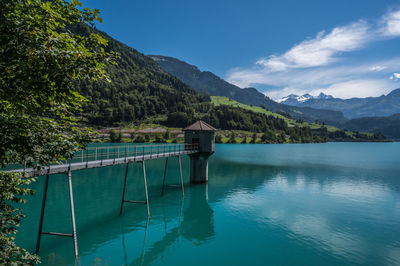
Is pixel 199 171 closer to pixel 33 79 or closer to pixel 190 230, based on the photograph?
pixel 190 230

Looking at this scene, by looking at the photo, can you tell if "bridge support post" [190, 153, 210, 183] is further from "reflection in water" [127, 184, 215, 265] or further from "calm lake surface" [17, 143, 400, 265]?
"reflection in water" [127, 184, 215, 265]

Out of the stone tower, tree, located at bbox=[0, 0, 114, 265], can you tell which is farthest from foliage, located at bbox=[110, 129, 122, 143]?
tree, located at bbox=[0, 0, 114, 265]

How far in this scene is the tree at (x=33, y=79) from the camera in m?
7.68

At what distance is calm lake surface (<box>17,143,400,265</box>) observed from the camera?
20.6 metres

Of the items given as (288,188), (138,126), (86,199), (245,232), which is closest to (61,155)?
(245,232)

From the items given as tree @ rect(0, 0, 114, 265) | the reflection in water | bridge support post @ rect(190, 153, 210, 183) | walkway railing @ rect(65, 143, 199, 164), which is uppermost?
tree @ rect(0, 0, 114, 265)

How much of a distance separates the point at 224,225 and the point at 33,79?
81.0 feet

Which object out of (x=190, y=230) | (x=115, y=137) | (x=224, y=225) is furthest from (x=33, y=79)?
(x=115, y=137)

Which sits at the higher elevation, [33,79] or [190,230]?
[33,79]

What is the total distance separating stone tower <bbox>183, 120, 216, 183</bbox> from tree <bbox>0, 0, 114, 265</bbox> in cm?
3563

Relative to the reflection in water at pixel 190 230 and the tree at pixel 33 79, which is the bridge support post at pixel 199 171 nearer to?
the reflection in water at pixel 190 230

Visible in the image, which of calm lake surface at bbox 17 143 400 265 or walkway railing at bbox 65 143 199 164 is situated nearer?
calm lake surface at bbox 17 143 400 265

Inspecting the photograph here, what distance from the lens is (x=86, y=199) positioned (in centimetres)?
3631

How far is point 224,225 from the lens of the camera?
91.3ft
